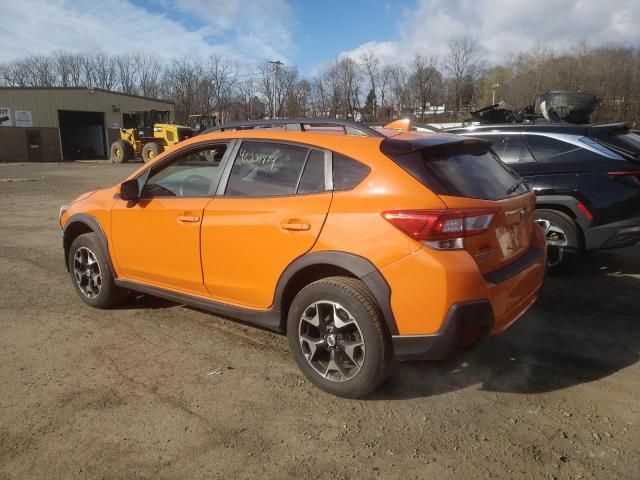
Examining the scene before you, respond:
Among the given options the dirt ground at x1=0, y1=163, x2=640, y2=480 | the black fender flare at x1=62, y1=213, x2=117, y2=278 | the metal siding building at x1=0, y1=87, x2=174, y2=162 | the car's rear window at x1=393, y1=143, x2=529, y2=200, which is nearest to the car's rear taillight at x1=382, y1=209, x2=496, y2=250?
the car's rear window at x1=393, y1=143, x2=529, y2=200

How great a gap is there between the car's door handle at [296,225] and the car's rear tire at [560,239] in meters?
3.24

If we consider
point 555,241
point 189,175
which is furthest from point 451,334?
point 555,241

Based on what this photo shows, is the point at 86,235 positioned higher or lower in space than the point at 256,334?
higher

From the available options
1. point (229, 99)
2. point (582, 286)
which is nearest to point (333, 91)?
point (229, 99)

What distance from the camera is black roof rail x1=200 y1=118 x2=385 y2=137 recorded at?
3.38m

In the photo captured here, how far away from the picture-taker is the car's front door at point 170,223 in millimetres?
3789

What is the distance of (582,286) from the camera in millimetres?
5215

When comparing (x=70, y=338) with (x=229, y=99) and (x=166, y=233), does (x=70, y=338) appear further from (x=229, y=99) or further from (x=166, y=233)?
(x=229, y=99)

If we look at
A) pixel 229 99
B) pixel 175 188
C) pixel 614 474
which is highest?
pixel 229 99

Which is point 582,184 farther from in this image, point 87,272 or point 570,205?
point 87,272

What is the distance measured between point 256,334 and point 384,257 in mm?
1714

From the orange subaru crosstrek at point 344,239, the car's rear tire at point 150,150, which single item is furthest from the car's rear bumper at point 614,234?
the car's rear tire at point 150,150

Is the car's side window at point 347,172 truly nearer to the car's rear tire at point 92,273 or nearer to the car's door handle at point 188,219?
the car's door handle at point 188,219

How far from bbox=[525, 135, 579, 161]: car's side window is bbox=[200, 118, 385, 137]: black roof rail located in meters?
3.09
